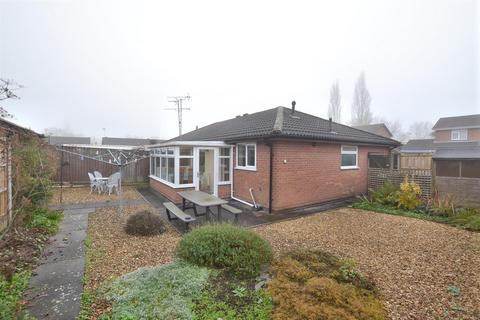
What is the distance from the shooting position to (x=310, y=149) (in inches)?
369

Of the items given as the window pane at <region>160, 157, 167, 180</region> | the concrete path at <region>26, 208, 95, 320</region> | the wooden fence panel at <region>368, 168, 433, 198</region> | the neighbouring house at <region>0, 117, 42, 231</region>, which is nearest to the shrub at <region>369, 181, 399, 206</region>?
the wooden fence panel at <region>368, 168, 433, 198</region>

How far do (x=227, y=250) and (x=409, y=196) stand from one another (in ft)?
27.0

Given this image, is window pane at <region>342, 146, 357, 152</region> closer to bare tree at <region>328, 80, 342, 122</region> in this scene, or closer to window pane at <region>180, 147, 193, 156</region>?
window pane at <region>180, 147, 193, 156</region>

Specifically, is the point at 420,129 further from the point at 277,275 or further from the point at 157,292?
the point at 157,292

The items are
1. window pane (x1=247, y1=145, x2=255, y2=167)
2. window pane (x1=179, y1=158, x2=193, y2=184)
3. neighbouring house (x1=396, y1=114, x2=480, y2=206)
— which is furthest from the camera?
window pane (x1=179, y1=158, x2=193, y2=184)

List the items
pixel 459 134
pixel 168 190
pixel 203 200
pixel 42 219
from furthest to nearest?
pixel 459 134
pixel 168 190
pixel 203 200
pixel 42 219

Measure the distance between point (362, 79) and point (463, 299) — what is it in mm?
49353

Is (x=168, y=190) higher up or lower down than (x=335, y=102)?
lower down

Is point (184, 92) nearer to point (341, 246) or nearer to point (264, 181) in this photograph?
point (264, 181)

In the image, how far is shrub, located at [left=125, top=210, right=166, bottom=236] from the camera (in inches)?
238

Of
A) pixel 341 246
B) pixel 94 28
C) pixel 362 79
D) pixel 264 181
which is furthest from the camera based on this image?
pixel 362 79

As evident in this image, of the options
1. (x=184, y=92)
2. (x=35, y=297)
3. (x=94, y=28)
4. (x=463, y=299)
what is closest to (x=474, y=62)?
(x=463, y=299)

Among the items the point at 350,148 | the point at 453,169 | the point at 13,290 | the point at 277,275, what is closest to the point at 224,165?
the point at 350,148

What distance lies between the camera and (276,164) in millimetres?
8422
